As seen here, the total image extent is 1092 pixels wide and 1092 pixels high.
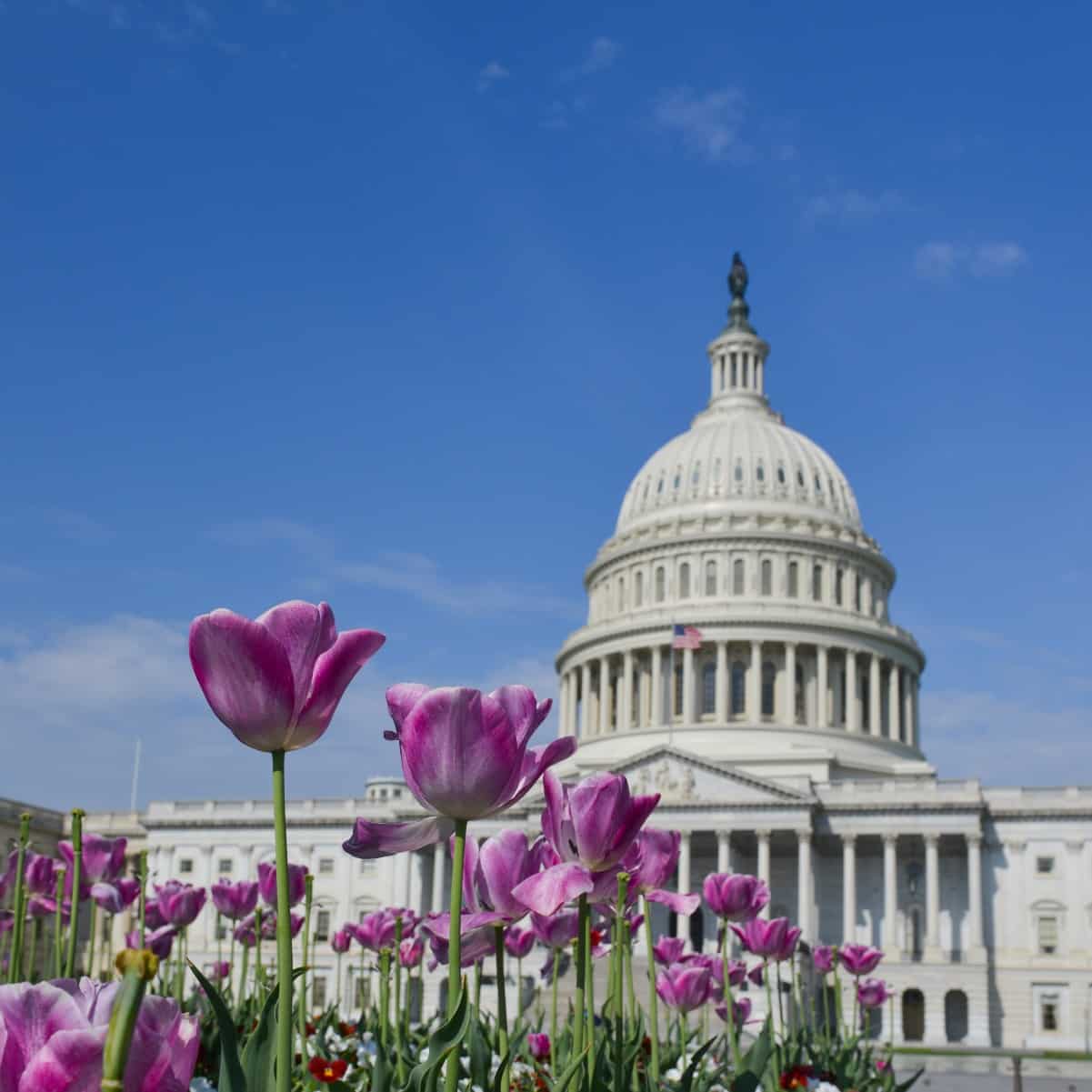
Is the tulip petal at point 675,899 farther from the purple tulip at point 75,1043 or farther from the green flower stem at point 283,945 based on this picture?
the purple tulip at point 75,1043

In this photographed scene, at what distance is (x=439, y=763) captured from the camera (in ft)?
14.6

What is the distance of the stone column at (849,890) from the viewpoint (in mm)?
84125

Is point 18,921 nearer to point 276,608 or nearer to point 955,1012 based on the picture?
point 276,608

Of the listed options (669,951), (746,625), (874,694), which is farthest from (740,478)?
(669,951)

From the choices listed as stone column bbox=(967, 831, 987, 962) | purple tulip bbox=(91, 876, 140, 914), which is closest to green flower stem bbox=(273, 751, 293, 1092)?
purple tulip bbox=(91, 876, 140, 914)

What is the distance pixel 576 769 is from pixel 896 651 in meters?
26.6

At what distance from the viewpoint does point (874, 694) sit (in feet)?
339

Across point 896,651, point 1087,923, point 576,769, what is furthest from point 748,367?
point 1087,923

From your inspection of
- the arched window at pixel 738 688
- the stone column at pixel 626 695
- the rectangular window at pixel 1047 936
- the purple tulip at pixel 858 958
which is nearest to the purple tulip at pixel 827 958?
the purple tulip at pixel 858 958

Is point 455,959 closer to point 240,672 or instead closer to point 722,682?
point 240,672

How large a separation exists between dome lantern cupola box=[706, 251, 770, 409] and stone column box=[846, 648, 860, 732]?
2524cm

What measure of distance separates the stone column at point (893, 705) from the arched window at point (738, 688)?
1094 centimetres

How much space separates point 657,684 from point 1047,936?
30085mm

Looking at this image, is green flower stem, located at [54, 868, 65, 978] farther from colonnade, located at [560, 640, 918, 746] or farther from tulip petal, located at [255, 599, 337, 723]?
colonnade, located at [560, 640, 918, 746]
